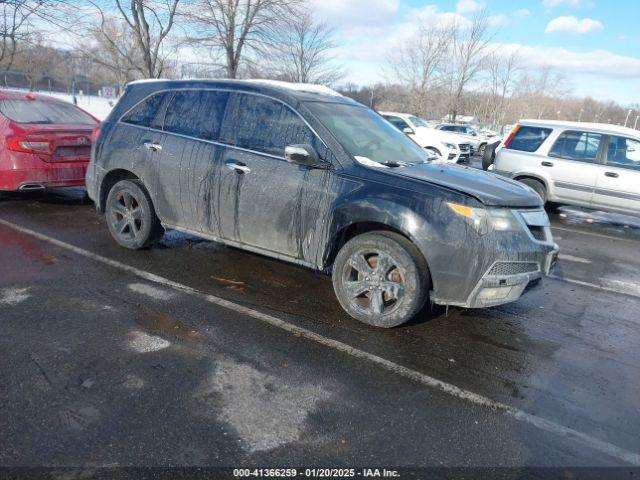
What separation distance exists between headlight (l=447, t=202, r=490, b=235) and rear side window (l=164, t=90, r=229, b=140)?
8.05 ft

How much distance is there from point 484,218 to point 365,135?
1.51 m

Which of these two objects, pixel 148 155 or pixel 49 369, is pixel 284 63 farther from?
pixel 49 369

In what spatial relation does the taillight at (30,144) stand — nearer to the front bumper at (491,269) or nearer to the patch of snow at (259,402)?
the patch of snow at (259,402)

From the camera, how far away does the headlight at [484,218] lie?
353cm

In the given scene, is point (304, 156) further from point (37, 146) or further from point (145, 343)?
point (37, 146)

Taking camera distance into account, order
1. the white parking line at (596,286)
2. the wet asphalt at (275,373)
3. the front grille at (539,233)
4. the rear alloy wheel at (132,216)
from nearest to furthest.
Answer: the wet asphalt at (275,373)
the front grille at (539,233)
the rear alloy wheel at (132,216)
the white parking line at (596,286)

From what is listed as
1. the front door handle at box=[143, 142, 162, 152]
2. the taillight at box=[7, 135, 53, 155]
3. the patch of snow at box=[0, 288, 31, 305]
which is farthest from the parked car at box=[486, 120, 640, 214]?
the patch of snow at box=[0, 288, 31, 305]

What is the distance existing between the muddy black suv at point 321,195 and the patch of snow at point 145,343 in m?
1.34

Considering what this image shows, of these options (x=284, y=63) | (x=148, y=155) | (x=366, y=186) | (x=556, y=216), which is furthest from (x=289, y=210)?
(x=284, y=63)

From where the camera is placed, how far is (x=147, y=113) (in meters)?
5.21

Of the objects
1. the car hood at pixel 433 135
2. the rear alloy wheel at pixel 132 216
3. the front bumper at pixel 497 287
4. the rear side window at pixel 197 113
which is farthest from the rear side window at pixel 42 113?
the car hood at pixel 433 135

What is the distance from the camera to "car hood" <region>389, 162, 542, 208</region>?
365 centimetres

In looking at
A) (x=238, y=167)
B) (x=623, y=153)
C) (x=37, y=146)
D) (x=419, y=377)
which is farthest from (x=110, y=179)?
(x=623, y=153)

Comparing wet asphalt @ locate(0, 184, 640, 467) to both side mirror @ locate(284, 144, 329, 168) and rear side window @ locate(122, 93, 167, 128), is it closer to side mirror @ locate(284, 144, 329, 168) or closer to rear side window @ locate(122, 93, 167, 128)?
side mirror @ locate(284, 144, 329, 168)
